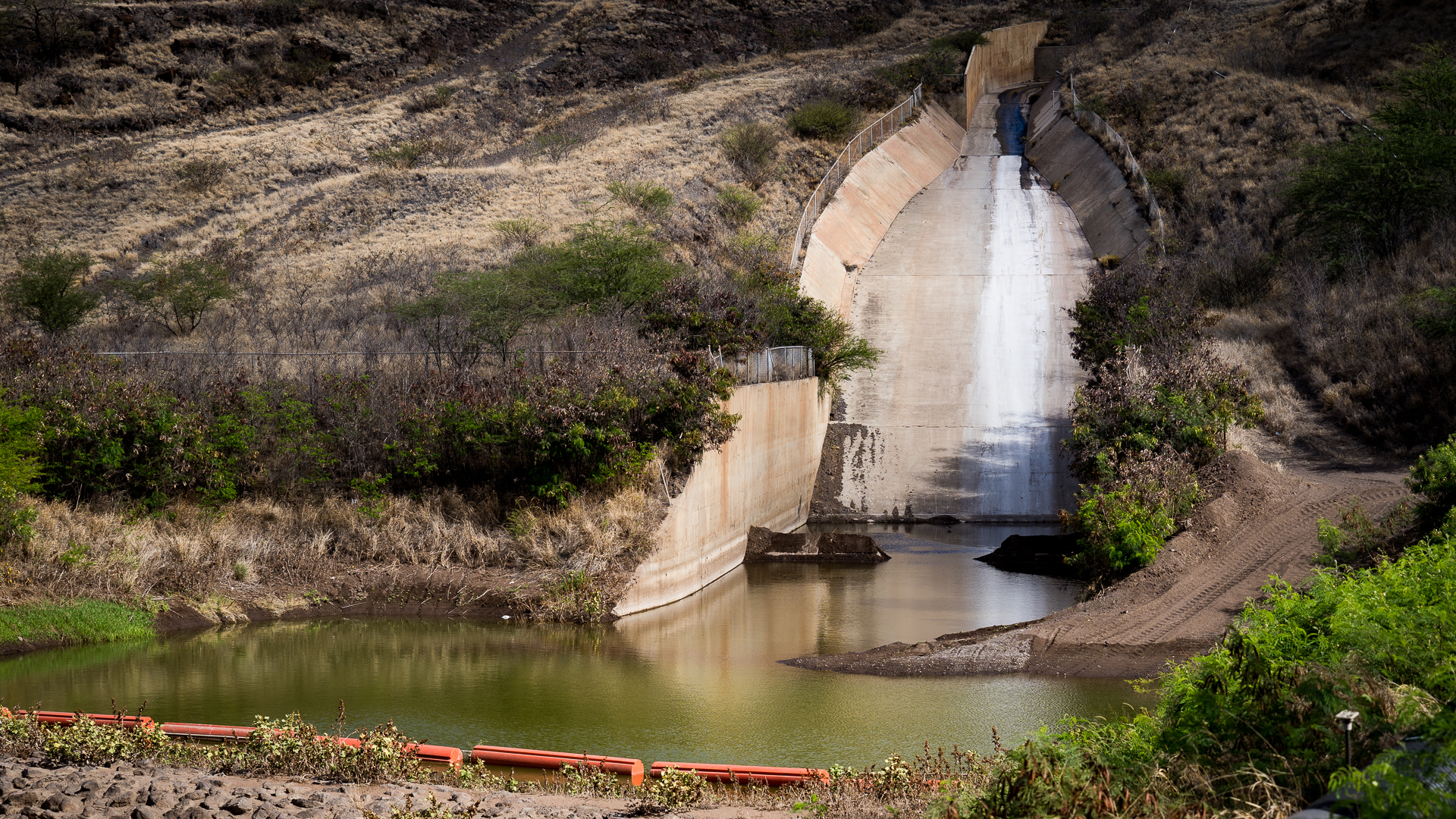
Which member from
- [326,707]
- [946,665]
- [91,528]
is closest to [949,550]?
[946,665]

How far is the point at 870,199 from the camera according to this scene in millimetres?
46312

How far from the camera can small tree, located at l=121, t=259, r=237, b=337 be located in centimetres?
3356

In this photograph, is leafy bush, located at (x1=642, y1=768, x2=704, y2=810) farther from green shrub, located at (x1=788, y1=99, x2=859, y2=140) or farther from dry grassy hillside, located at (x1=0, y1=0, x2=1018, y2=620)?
green shrub, located at (x1=788, y1=99, x2=859, y2=140)

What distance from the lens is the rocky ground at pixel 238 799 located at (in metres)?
7.80

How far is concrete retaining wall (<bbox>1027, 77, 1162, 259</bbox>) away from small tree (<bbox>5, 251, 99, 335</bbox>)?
115 ft

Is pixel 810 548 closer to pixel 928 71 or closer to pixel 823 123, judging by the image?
pixel 823 123

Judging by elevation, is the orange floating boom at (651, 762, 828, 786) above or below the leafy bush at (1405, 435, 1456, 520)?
below

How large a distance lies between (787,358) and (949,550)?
635 cm

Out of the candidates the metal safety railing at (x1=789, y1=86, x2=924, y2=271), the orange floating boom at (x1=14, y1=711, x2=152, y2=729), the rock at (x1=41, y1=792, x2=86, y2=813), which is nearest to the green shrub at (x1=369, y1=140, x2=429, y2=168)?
the metal safety railing at (x1=789, y1=86, x2=924, y2=271)

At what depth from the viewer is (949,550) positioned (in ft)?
82.8

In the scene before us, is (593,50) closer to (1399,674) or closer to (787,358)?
(787,358)

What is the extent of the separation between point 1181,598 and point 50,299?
31.8 meters

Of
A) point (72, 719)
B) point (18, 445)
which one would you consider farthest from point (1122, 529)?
point (18, 445)

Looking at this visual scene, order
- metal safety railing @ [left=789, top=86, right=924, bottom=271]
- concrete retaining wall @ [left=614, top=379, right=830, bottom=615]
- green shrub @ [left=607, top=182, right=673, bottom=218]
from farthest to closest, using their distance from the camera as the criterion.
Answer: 1. green shrub @ [left=607, top=182, right=673, bottom=218]
2. metal safety railing @ [left=789, top=86, right=924, bottom=271]
3. concrete retaining wall @ [left=614, top=379, right=830, bottom=615]
